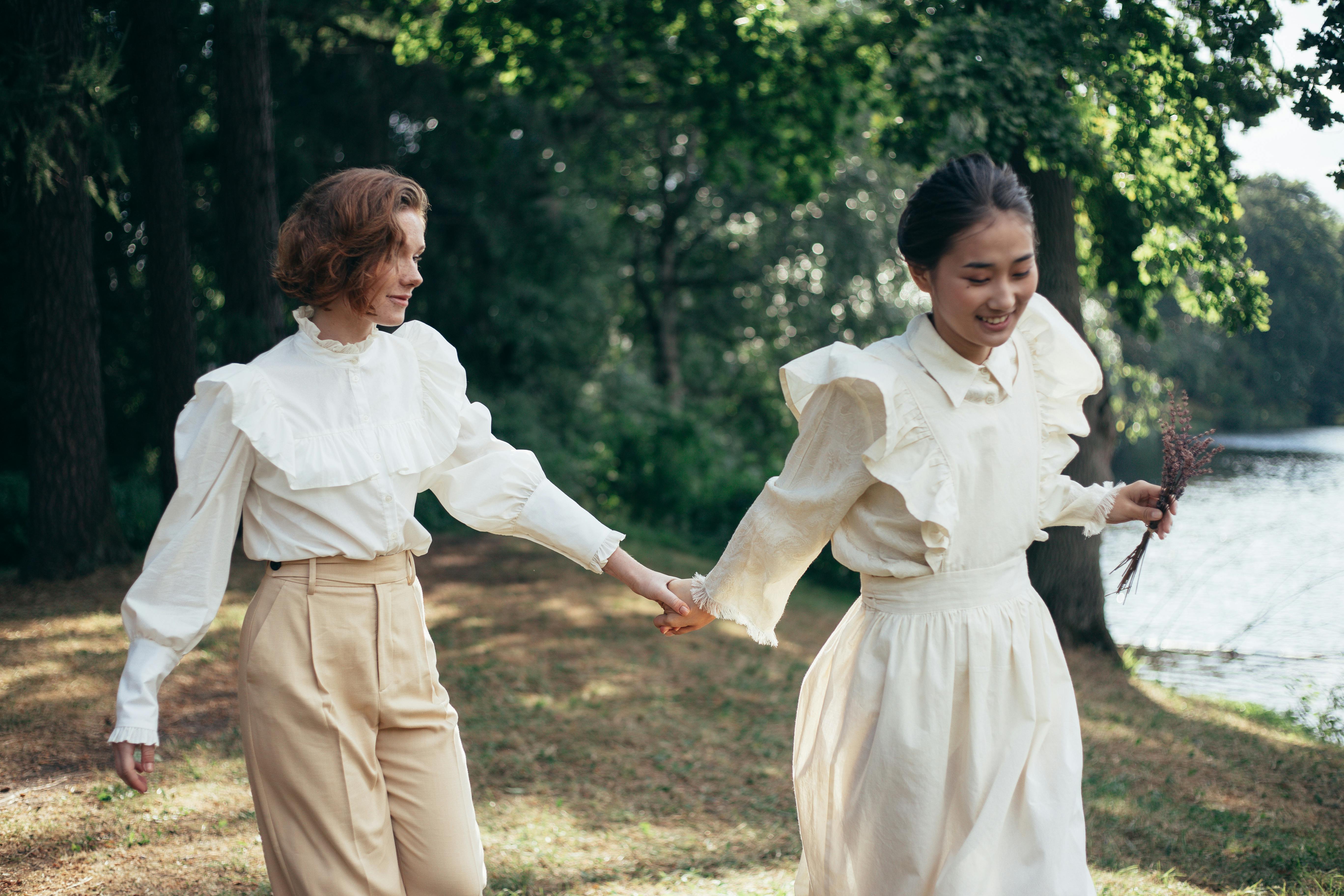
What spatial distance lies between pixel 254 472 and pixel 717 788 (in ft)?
10.6

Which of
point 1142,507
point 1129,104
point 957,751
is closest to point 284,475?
point 957,751

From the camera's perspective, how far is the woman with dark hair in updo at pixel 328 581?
217cm

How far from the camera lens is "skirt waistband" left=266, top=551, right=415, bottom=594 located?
222cm

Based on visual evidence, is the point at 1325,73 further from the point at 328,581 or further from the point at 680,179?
the point at 680,179

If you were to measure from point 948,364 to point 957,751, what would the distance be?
85 centimetres

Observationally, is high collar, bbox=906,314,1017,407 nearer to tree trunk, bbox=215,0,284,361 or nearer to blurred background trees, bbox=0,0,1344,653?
blurred background trees, bbox=0,0,1344,653

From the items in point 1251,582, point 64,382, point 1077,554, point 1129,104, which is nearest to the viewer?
point 1129,104

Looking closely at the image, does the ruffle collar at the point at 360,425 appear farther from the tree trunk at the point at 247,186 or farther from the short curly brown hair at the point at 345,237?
the tree trunk at the point at 247,186

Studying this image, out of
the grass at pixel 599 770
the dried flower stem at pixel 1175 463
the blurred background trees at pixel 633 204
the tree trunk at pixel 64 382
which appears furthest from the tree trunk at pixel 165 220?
the dried flower stem at pixel 1175 463

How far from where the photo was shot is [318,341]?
2.36m

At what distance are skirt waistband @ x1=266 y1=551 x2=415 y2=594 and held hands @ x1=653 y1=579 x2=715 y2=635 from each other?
2.33ft

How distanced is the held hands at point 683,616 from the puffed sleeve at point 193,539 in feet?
3.55

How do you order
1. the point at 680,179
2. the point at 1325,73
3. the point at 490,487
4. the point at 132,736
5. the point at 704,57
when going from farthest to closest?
1. the point at 680,179
2. the point at 704,57
3. the point at 1325,73
4. the point at 490,487
5. the point at 132,736

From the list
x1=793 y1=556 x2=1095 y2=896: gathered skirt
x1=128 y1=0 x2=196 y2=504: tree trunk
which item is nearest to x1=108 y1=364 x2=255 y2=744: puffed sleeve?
x1=793 y1=556 x2=1095 y2=896: gathered skirt
